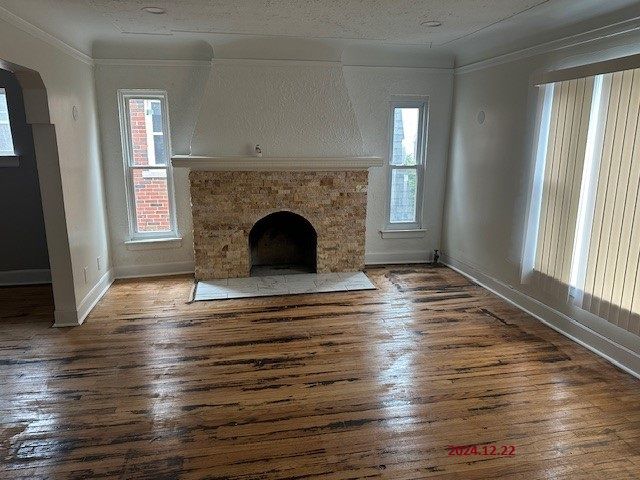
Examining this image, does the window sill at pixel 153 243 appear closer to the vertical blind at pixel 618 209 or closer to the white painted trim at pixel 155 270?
the white painted trim at pixel 155 270

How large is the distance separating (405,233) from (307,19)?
2907 millimetres

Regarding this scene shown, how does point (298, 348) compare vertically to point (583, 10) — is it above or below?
below

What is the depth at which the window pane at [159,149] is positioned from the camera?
4.87 meters

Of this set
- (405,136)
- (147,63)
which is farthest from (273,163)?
(405,136)

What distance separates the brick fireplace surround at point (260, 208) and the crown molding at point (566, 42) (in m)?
1.71

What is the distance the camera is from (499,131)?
437cm

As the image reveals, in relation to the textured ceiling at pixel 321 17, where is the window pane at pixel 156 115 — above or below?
below

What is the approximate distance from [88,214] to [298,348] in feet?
8.10

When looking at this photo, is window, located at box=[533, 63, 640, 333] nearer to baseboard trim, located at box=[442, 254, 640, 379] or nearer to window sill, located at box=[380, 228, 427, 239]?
baseboard trim, located at box=[442, 254, 640, 379]

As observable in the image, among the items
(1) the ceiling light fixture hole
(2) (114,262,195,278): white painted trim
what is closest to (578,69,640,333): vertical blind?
(1) the ceiling light fixture hole

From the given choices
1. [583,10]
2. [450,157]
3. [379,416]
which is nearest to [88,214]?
[379,416]

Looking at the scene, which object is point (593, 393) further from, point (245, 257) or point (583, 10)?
point (245, 257)

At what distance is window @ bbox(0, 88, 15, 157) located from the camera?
444cm

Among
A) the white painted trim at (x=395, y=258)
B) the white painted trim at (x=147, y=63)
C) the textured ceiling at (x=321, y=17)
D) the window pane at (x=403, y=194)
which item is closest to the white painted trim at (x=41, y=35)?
the white painted trim at (x=147, y=63)
